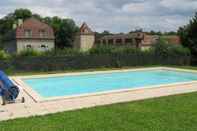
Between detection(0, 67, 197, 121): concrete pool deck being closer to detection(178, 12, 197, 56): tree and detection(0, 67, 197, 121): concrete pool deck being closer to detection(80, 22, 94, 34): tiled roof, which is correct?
detection(178, 12, 197, 56): tree

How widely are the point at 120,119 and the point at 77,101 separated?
8.36 ft

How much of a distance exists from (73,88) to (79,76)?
3239mm

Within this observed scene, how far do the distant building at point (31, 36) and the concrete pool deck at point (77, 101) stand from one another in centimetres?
3264

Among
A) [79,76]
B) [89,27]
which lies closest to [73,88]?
[79,76]

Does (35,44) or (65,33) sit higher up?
(65,33)


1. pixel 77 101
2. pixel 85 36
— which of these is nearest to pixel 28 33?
pixel 85 36

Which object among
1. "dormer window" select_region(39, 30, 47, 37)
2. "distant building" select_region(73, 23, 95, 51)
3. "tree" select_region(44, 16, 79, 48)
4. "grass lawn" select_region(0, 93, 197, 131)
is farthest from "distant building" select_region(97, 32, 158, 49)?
"grass lawn" select_region(0, 93, 197, 131)

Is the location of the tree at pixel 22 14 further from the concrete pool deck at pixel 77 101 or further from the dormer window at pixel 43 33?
the concrete pool deck at pixel 77 101

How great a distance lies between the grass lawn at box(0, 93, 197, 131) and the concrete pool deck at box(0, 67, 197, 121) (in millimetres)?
594

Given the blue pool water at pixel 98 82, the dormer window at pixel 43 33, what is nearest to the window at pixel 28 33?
the dormer window at pixel 43 33

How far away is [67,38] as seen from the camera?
55.3 metres

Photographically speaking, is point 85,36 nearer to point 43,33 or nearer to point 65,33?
point 65,33

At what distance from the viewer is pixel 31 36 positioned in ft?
142

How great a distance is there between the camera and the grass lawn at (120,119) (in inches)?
227
